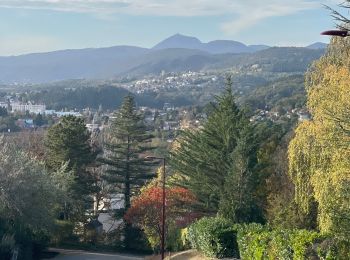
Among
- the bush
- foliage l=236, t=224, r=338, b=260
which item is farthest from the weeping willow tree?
the bush

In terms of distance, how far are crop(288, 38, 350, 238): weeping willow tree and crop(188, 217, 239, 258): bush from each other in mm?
2454

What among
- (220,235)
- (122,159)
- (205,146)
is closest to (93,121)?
(122,159)

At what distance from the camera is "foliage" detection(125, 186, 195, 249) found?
3181 cm

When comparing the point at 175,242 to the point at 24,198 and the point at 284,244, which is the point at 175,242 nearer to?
the point at 24,198

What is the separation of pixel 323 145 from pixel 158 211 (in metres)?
15.6

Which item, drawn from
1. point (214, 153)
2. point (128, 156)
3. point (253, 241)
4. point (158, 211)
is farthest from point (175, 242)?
point (128, 156)

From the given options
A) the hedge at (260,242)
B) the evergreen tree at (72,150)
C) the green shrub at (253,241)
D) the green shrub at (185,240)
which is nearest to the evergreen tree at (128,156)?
the evergreen tree at (72,150)

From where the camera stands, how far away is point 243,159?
2469 cm

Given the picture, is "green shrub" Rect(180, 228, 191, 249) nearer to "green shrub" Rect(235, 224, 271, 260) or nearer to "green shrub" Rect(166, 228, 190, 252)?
"green shrub" Rect(166, 228, 190, 252)

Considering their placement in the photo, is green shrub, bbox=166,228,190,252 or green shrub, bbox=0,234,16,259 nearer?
green shrub, bbox=0,234,16,259

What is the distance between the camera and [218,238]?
2025 centimetres

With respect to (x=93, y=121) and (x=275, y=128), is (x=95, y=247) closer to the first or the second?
(x=275, y=128)

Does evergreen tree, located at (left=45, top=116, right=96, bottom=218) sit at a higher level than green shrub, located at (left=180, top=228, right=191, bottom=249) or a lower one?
higher

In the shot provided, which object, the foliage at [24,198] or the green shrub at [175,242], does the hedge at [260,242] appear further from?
the foliage at [24,198]
